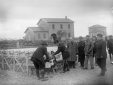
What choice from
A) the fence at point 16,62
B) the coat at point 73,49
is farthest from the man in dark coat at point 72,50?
the fence at point 16,62

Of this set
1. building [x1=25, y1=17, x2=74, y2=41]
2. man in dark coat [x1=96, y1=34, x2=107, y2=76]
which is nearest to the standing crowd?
man in dark coat [x1=96, y1=34, x2=107, y2=76]

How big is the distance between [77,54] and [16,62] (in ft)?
9.65

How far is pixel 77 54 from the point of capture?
8.28m

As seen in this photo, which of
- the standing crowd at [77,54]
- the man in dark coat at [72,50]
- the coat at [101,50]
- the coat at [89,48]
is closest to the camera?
the standing crowd at [77,54]

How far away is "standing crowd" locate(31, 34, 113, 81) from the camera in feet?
19.8

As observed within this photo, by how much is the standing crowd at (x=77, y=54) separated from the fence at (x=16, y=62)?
62 cm

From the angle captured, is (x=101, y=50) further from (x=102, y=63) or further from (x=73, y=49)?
(x=73, y=49)

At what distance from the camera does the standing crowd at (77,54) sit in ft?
19.8

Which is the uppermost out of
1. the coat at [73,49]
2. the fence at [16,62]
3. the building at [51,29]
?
the building at [51,29]

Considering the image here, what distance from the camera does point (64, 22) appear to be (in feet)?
26.2

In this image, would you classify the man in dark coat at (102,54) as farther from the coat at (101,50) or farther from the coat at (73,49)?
the coat at (73,49)

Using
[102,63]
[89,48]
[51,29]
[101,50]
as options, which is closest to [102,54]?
[101,50]

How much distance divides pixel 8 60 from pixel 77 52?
335 cm

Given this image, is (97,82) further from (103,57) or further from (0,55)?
(0,55)
